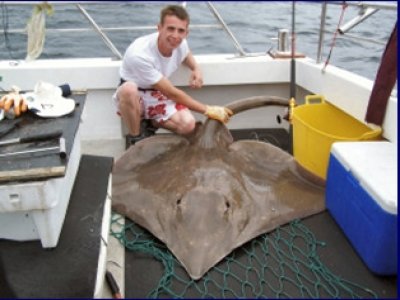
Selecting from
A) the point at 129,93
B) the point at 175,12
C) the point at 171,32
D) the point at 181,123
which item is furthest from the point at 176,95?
the point at 175,12

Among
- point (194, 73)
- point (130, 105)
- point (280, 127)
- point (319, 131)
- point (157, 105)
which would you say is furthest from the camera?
point (280, 127)

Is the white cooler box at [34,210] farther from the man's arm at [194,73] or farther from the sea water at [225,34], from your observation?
the sea water at [225,34]

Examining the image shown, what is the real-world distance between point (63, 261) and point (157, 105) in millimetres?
1922

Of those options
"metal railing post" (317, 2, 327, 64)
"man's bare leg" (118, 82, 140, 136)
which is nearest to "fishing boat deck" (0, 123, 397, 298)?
"man's bare leg" (118, 82, 140, 136)

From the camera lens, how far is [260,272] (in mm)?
2184

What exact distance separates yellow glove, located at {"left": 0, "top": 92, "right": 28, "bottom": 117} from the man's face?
1.29m

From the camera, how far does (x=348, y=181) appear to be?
2.32 metres

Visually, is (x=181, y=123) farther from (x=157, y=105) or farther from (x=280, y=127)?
(x=280, y=127)

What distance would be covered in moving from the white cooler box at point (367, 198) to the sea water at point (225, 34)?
10.8 feet

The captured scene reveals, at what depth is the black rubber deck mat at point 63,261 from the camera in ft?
5.60

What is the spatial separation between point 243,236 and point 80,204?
921 millimetres

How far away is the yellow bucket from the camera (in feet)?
9.37

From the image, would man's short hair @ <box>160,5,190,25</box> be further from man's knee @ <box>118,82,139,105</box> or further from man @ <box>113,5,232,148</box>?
man's knee @ <box>118,82,139,105</box>

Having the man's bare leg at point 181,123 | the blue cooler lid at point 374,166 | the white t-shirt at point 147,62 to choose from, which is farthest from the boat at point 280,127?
the man's bare leg at point 181,123
